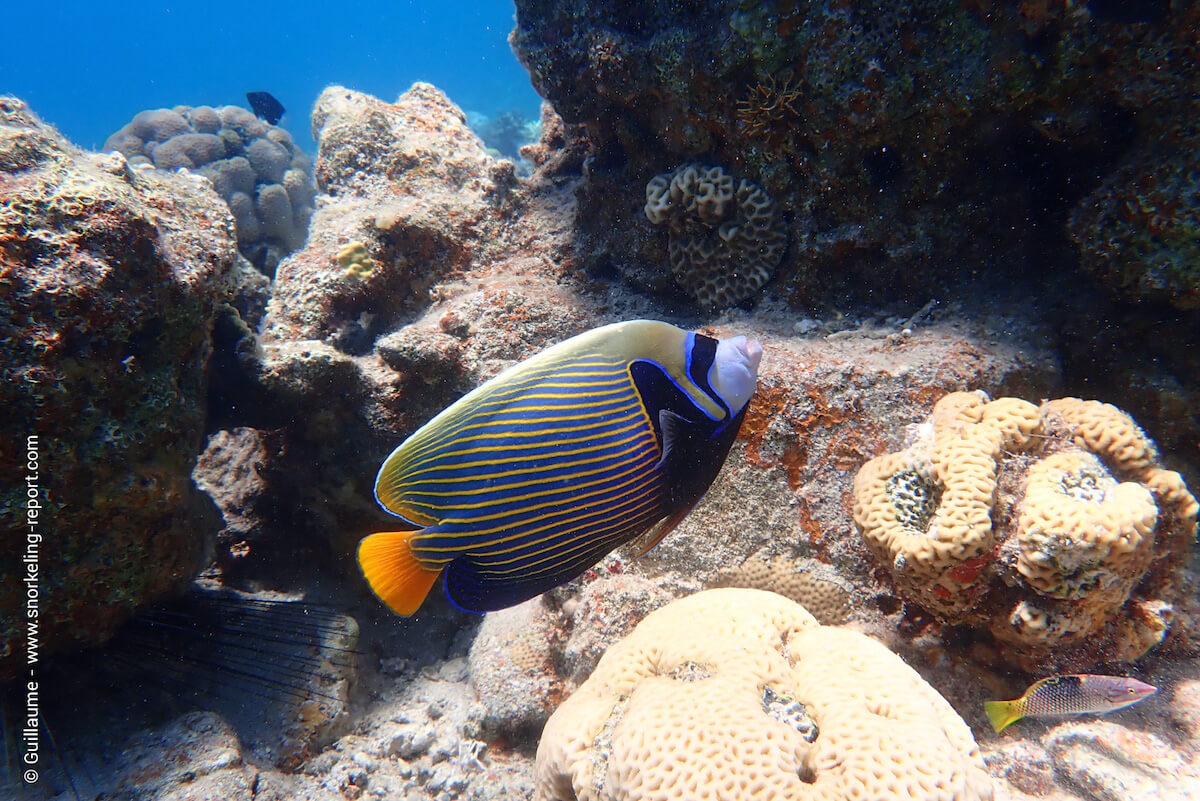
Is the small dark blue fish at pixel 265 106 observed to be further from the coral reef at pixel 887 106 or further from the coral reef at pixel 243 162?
the coral reef at pixel 887 106

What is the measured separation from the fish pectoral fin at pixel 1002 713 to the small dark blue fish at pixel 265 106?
14522 mm

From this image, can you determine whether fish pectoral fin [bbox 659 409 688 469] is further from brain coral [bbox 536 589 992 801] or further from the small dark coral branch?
the small dark coral branch

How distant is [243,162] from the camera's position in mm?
9453

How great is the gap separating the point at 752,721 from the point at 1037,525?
4.42 ft

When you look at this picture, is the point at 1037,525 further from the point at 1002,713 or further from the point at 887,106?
the point at 887,106

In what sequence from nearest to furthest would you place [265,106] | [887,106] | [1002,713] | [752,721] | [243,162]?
[752,721] → [1002,713] → [887,106] → [243,162] → [265,106]

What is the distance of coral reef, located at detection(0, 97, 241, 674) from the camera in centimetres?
220

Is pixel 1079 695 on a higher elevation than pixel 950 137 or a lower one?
lower

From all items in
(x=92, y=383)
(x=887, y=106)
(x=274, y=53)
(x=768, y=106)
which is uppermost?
(x=274, y=53)

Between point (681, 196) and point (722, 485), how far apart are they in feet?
6.63

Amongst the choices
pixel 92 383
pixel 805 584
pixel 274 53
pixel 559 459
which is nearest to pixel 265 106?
pixel 92 383

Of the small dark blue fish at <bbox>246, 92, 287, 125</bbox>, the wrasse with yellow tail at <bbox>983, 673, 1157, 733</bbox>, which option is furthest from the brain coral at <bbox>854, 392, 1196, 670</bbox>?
the small dark blue fish at <bbox>246, 92, 287, 125</bbox>

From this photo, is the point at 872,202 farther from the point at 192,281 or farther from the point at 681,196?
the point at 192,281

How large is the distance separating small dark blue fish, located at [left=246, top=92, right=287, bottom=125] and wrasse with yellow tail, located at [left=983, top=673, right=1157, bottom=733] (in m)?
14.6
